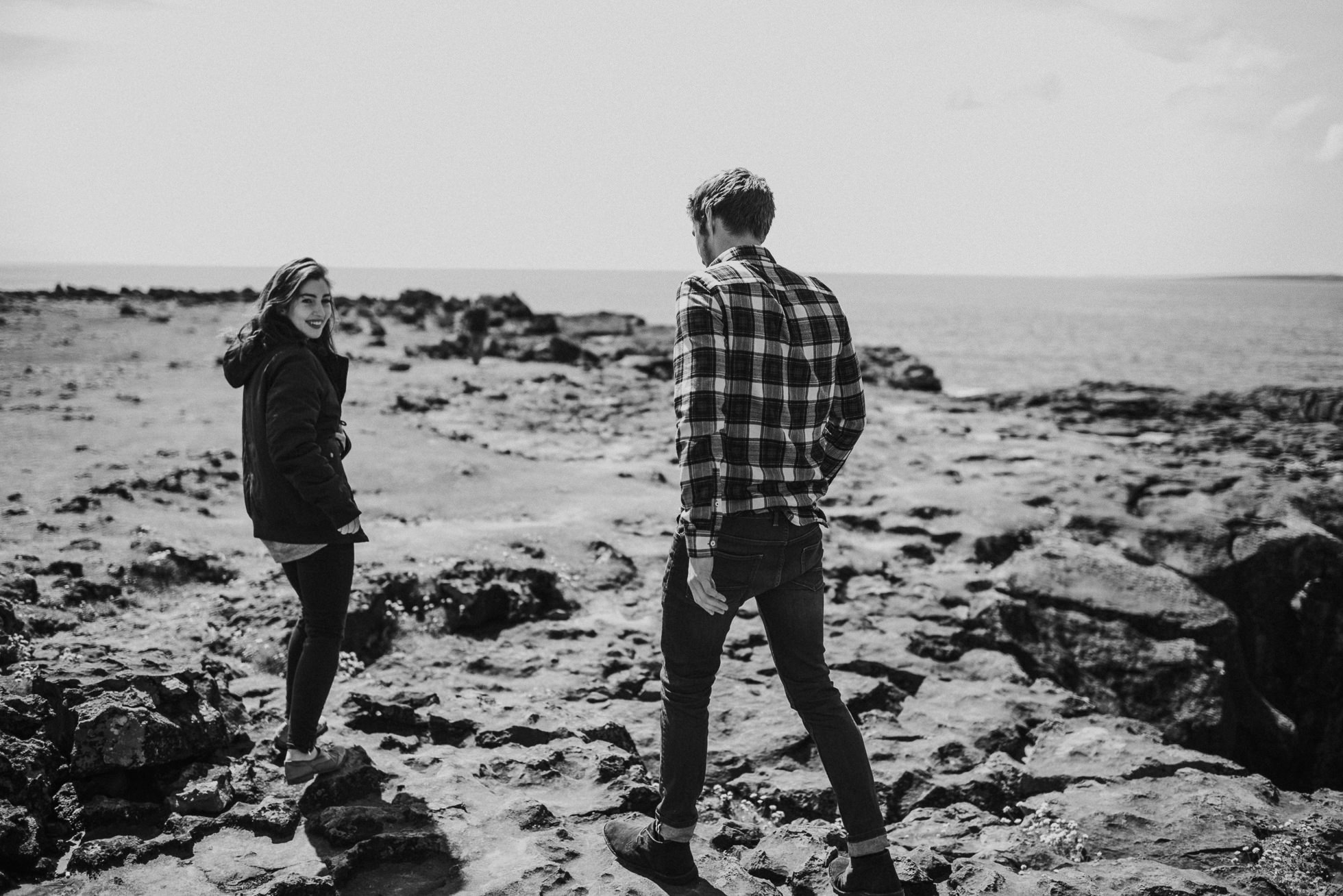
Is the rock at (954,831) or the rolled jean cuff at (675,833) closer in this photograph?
the rolled jean cuff at (675,833)

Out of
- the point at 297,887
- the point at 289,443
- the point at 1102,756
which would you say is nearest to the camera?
the point at 297,887

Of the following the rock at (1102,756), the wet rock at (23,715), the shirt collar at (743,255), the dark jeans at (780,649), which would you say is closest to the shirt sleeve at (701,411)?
the dark jeans at (780,649)

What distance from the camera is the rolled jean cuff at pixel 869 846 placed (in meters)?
3.07

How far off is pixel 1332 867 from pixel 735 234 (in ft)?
11.5

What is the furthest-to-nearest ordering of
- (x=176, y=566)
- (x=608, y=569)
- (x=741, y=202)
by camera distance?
1. (x=608, y=569)
2. (x=176, y=566)
3. (x=741, y=202)

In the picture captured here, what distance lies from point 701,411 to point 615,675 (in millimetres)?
3327

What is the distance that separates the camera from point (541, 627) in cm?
636

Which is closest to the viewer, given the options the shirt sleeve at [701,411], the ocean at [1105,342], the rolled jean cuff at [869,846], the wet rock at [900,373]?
the shirt sleeve at [701,411]

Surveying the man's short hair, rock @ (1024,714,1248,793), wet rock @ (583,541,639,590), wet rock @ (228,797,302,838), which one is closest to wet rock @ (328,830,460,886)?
wet rock @ (228,797,302,838)

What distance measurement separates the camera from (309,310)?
3646 millimetres

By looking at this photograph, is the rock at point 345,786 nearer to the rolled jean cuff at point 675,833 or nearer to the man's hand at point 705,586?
the rolled jean cuff at point 675,833

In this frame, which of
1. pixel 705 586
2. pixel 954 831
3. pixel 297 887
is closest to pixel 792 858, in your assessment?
pixel 954 831

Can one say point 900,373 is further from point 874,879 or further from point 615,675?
point 874,879

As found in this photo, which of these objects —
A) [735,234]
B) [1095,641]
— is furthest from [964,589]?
[735,234]
